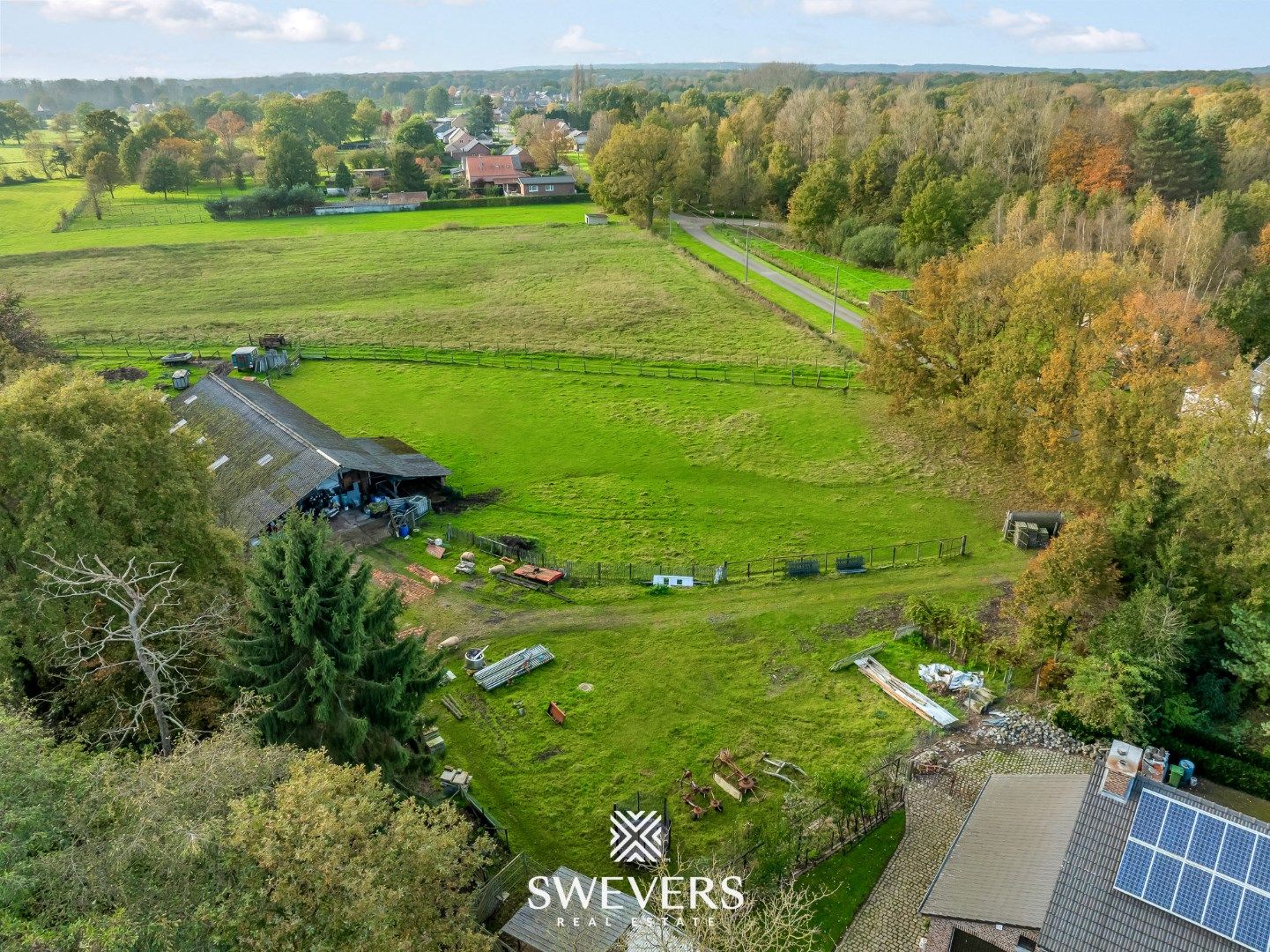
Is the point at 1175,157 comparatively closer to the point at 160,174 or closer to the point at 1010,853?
the point at 1010,853

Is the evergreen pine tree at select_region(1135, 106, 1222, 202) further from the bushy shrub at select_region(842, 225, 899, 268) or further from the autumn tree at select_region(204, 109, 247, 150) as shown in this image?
the autumn tree at select_region(204, 109, 247, 150)

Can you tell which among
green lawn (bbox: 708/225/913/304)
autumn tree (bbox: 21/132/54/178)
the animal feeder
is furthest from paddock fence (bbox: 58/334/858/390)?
autumn tree (bbox: 21/132/54/178)

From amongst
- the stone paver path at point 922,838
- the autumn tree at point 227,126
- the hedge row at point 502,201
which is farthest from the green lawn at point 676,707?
the autumn tree at point 227,126

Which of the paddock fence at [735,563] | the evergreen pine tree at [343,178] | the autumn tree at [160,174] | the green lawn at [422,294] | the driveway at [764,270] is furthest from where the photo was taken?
the evergreen pine tree at [343,178]

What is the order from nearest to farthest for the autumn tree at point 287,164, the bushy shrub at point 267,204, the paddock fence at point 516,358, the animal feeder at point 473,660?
the animal feeder at point 473,660 < the paddock fence at point 516,358 < the bushy shrub at point 267,204 < the autumn tree at point 287,164

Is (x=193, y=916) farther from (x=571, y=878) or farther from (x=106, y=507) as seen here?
(x=106, y=507)

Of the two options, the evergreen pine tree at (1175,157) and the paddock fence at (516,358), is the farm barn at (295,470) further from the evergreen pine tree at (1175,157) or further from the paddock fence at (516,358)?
the evergreen pine tree at (1175,157)
